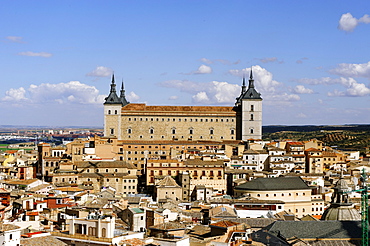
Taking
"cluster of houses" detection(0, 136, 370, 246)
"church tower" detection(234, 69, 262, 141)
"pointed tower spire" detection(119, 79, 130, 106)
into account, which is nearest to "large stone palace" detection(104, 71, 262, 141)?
"church tower" detection(234, 69, 262, 141)

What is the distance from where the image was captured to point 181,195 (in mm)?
66125

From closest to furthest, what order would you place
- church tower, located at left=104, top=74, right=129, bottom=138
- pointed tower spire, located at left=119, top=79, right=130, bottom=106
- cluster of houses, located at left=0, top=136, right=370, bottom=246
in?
1. cluster of houses, located at left=0, top=136, right=370, bottom=246
2. church tower, located at left=104, top=74, right=129, bottom=138
3. pointed tower spire, located at left=119, top=79, right=130, bottom=106

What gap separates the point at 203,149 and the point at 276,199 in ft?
97.1

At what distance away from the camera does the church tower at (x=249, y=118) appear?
105 meters

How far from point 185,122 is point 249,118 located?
32.4 feet

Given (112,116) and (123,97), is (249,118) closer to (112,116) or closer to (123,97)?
(112,116)

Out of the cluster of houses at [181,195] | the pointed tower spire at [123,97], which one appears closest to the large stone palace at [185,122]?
the pointed tower spire at [123,97]

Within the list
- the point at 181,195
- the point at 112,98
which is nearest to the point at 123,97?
the point at 112,98

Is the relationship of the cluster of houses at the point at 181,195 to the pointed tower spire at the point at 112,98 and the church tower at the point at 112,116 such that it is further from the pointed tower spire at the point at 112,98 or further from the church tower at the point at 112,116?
the pointed tower spire at the point at 112,98

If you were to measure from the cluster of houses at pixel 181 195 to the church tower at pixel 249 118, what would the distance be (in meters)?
8.47

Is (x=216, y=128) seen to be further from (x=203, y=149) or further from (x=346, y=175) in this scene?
(x=346, y=175)

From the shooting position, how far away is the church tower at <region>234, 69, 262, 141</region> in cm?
10456

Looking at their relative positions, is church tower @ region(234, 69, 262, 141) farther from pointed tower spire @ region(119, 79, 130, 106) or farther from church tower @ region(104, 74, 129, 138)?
pointed tower spire @ region(119, 79, 130, 106)

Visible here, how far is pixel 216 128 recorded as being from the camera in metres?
106
